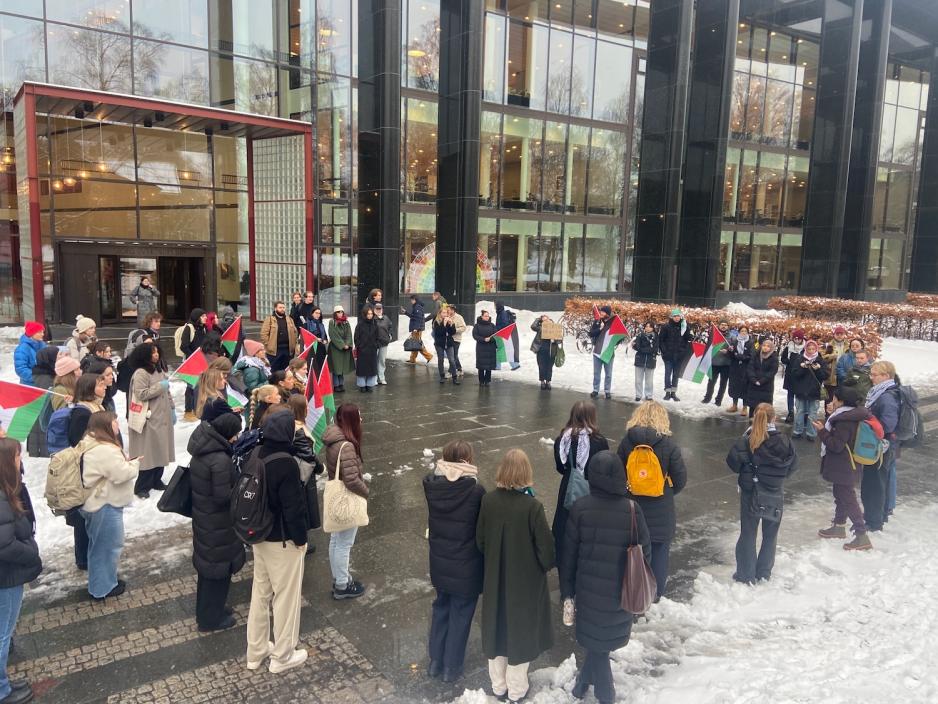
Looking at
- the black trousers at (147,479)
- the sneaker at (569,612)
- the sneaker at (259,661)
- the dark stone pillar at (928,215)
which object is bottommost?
the sneaker at (259,661)

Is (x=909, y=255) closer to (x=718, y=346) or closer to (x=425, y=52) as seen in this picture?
(x=425, y=52)

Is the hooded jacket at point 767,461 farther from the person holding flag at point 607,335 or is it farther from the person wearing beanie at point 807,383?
the person holding flag at point 607,335

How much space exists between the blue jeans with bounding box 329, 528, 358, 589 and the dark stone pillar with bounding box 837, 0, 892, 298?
34.5 meters

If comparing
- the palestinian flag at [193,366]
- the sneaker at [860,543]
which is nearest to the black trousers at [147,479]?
the palestinian flag at [193,366]

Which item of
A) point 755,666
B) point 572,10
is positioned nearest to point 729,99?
point 572,10

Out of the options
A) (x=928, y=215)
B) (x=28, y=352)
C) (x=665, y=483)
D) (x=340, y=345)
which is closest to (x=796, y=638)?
(x=665, y=483)

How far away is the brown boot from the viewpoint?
7160 mm

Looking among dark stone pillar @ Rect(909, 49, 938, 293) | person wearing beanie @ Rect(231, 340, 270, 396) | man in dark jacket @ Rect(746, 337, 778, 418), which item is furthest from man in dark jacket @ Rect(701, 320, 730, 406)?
dark stone pillar @ Rect(909, 49, 938, 293)

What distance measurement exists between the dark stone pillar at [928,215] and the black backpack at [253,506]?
46.6 meters

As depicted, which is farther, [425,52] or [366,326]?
[425,52]

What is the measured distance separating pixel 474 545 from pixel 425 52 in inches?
1114

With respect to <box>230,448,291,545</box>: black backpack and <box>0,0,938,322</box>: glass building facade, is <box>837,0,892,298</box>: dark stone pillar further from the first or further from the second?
<box>230,448,291,545</box>: black backpack

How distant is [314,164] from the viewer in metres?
26.0

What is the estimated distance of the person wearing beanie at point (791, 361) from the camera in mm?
11403
